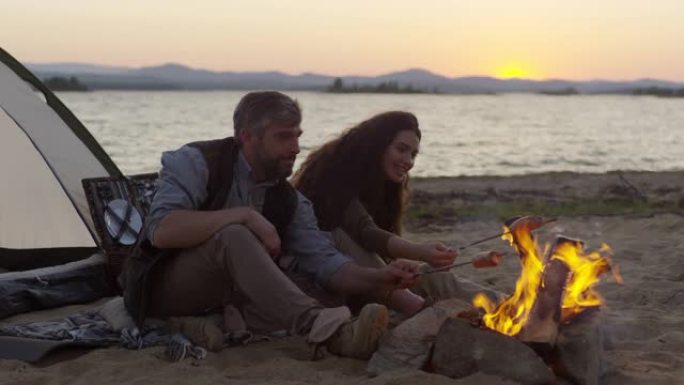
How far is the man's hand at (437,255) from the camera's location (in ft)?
14.7

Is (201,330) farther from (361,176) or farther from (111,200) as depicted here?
(111,200)

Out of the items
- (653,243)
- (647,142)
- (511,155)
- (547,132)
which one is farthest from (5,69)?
(547,132)

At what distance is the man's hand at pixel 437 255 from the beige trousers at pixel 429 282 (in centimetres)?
34

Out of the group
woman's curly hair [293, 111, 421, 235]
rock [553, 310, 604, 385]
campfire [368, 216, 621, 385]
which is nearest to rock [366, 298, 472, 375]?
campfire [368, 216, 621, 385]

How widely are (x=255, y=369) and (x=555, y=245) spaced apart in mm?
1480

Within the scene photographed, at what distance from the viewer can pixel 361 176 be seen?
488cm

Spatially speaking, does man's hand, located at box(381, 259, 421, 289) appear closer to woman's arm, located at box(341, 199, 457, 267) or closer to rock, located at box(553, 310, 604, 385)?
woman's arm, located at box(341, 199, 457, 267)

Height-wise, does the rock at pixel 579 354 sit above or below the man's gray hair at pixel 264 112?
below

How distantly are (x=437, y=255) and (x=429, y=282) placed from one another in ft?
1.60

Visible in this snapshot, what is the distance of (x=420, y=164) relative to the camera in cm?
2148

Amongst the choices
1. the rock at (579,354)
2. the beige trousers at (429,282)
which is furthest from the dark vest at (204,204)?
the rock at (579,354)

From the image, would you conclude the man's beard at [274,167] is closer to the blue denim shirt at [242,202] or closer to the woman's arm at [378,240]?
the blue denim shirt at [242,202]

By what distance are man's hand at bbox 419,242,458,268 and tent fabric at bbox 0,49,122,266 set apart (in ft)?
8.55

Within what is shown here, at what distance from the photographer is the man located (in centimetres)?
393
